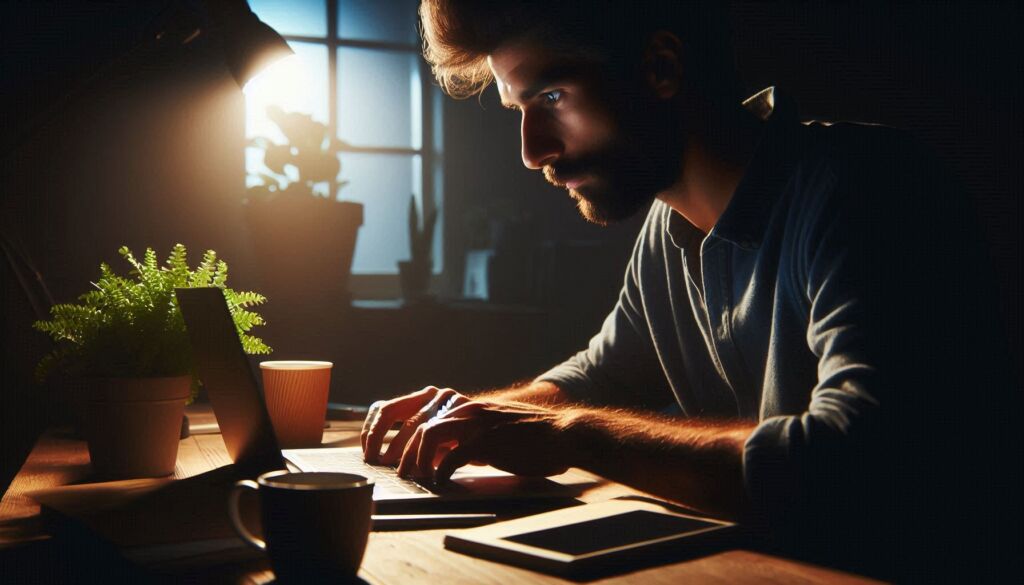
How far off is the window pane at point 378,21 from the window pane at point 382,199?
63 centimetres

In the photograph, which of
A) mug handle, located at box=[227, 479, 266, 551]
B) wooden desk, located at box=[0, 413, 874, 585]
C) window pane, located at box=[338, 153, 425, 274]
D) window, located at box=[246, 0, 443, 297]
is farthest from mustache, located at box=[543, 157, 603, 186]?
window pane, located at box=[338, 153, 425, 274]

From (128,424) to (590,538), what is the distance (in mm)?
633

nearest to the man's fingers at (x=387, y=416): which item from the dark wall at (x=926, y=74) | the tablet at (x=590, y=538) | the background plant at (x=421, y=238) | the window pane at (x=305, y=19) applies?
the tablet at (x=590, y=538)

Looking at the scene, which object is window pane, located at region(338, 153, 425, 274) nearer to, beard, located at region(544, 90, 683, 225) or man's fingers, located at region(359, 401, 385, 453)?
beard, located at region(544, 90, 683, 225)

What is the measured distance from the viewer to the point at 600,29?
1.29 m

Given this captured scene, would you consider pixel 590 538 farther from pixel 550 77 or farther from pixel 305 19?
pixel 305 19

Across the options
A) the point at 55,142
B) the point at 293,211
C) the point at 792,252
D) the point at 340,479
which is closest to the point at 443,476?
the point at 340,479

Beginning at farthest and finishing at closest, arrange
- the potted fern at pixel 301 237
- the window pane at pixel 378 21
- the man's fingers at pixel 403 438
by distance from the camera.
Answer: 1. the window pane at pixel 378 21
2. the potted fern at pixel 301 237
3. the man's fingers at pixel 403 438

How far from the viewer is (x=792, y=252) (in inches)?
43.9

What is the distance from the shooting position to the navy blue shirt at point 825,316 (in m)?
0.81

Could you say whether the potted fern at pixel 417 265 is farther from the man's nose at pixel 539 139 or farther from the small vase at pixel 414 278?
the man's nose at pixel 539 139

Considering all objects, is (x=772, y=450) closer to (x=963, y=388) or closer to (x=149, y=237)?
(x=963, y=388)

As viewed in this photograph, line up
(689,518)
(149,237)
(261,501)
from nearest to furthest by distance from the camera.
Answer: (261,501) → (689,518) → (149,237)

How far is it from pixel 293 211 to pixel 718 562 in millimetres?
1635
